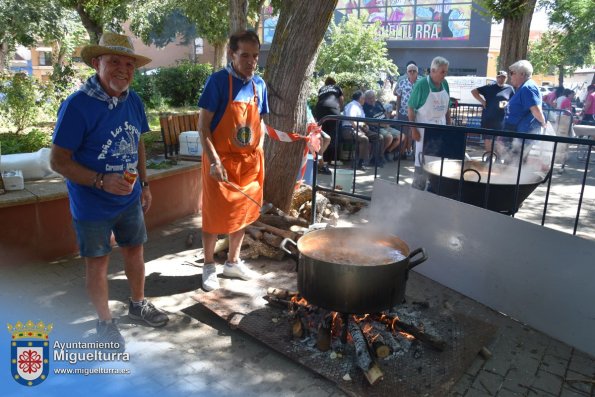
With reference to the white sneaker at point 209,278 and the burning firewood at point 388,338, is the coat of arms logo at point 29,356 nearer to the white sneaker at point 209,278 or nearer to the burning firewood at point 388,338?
the white sneaker at point 209,278

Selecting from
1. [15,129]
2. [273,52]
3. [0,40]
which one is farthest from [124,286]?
[0,40]

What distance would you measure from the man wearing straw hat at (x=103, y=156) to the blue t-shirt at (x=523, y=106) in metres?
5.79

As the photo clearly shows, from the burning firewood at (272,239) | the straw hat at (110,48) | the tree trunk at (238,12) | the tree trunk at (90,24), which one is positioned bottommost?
the burning firewood at (272,239)

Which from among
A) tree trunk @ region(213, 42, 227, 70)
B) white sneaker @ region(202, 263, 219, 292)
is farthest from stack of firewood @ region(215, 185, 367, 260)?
tree trunk @ region(213, 42, 227, 70)

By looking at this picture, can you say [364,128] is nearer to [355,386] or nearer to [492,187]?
[492,187]

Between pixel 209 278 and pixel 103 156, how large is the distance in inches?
64.9

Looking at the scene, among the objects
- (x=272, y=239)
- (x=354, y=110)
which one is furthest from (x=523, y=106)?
(x=272, y=239)

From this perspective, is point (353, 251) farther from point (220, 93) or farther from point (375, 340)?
point (220, 93)

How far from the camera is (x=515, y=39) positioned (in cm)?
1039

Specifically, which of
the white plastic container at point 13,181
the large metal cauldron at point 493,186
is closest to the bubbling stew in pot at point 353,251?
the large metal cauldron at point 493,186

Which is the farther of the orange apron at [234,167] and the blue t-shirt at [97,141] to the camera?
the orange apron at [234,167]

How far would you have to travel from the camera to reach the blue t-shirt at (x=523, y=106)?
6.85 meters

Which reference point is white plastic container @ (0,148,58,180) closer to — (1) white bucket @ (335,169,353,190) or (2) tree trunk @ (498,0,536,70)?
(1) white bucket @ (335,169,353,190)

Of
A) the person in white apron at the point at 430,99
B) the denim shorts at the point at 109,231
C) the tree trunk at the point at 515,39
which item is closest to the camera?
the denim shorts at the point at 109,231
